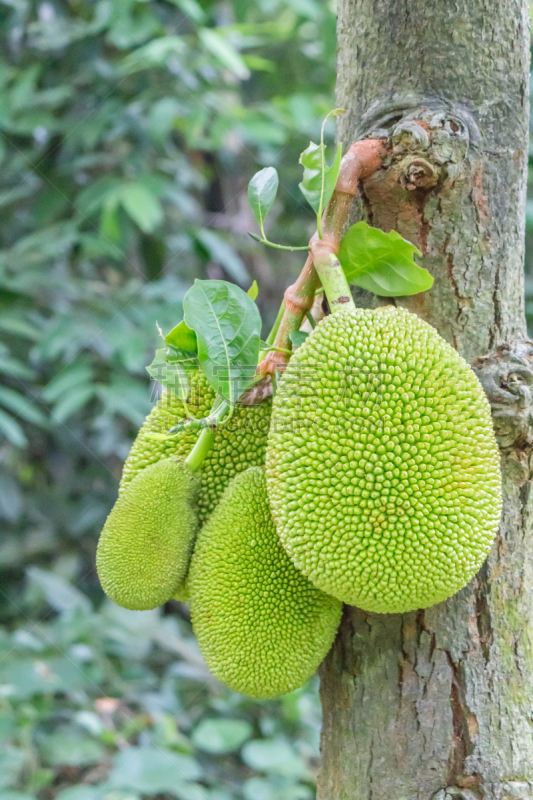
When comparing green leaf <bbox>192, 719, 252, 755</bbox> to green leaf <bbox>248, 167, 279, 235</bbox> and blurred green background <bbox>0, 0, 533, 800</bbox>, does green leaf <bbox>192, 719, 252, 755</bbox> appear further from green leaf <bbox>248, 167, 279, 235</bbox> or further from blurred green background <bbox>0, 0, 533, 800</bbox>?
green leaf <bbox>248, 167, 279, 235</bbox>

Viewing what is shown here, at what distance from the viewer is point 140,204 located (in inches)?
62.0

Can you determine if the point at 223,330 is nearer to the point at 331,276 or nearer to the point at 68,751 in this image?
the point at 331,276

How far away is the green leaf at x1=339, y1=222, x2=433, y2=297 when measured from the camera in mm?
693

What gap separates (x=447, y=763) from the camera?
67cm

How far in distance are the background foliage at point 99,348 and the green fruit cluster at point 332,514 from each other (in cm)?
74

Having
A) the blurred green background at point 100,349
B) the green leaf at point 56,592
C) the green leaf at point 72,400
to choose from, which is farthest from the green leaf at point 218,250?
the green leaf at point 56,592

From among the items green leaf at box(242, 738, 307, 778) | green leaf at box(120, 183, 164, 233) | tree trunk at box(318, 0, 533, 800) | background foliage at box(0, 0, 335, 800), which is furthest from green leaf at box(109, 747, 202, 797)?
green leaf at box(120, 183, 164, 233)

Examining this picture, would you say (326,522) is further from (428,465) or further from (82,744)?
(82,744)

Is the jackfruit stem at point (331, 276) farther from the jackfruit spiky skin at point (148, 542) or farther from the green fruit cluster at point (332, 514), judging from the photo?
the jackfruit spiky skin at point (148, 542)

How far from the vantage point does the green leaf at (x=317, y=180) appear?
71cm

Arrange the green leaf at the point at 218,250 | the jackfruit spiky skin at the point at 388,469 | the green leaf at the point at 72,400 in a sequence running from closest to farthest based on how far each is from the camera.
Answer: the jackfruit spiky skin at the point at 388,469, the green leaf at the point at 72,400, the green leaf at the point at 218,250

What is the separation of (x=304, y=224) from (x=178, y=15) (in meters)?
0.87

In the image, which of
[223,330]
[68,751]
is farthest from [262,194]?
[68,751]

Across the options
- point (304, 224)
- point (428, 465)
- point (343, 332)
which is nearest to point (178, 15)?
point (304, 224)
